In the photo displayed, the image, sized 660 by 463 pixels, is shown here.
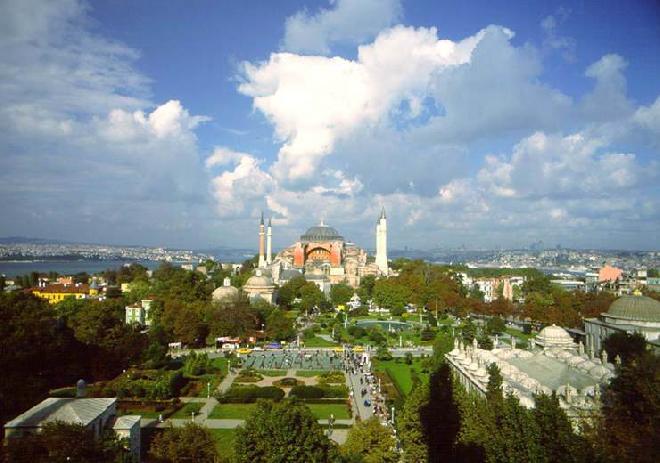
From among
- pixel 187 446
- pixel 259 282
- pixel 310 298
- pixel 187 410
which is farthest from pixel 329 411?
pixel 259 282

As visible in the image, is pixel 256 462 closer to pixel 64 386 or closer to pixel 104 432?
pixel 104 432

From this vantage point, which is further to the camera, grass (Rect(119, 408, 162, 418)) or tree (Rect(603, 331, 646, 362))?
tree (Rect(603, 331, 646, 362))

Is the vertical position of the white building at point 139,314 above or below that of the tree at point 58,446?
below

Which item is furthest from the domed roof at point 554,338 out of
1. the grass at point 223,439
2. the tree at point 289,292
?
the tree at point 289,292

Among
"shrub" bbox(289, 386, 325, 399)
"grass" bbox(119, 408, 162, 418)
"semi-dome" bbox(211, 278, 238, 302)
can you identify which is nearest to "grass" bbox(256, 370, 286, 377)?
"shrub" bbox(289, 386, 325, 399)

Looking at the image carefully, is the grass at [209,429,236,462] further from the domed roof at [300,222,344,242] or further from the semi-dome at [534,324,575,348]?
the domed roof at [300,222,344,242]

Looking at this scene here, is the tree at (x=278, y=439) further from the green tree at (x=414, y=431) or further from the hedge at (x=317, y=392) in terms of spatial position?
the hedge at (x=317, y=392)

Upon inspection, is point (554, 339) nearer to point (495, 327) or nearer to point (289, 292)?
point (495, 327)
